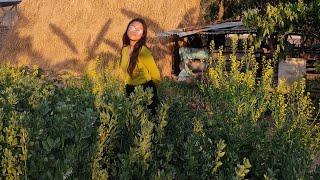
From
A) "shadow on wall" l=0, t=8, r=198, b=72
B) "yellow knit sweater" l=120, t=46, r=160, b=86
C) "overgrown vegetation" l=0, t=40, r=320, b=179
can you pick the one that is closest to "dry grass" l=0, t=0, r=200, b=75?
"shadow on wall" l=0, t=8, r=198, b=72

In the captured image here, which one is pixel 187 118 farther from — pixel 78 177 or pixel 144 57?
pixel 144 57

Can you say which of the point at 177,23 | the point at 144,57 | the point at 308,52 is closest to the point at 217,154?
the point at 144,57

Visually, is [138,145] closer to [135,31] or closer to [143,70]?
[143,70]

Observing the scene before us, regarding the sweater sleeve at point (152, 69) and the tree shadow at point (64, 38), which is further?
the tree shadow at point (64, 38)

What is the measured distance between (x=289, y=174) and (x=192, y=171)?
0.45 m

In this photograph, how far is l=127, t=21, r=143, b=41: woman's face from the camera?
Result: 225 inches

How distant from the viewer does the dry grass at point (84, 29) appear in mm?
16156

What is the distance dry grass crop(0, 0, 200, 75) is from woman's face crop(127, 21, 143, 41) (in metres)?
10.1

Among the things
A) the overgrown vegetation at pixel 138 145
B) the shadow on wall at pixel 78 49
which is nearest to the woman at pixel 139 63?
the overgrown vegetation at pixel 138 145

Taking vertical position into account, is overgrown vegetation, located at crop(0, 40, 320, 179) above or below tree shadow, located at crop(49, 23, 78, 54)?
below

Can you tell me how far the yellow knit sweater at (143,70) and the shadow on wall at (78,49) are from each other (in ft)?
33.0

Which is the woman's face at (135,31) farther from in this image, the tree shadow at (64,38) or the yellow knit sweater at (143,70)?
the tree shadow at (64,38)

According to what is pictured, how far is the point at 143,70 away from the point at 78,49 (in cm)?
1116

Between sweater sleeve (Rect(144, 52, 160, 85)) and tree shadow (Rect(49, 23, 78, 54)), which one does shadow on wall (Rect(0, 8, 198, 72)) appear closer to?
tree shadow (Rect(49, 23, 78, 54))
